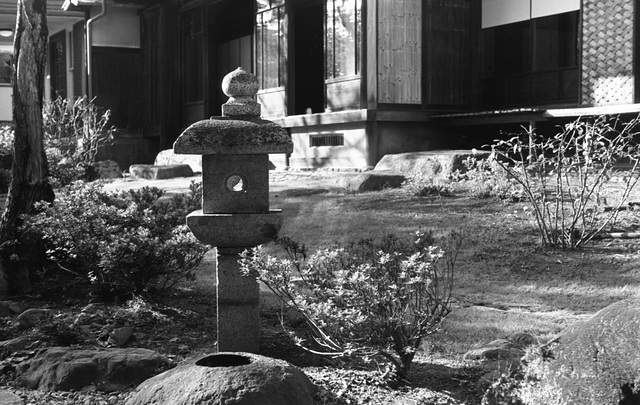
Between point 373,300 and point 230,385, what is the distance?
955mm

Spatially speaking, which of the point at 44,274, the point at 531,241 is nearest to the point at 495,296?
the point at 531,241

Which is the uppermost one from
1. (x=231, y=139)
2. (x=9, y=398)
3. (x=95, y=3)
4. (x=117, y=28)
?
(x=95, y=3)

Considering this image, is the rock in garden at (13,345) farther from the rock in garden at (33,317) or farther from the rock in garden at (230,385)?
the rock in garden at (230,385)

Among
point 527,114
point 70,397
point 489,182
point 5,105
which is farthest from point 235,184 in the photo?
point 5,105

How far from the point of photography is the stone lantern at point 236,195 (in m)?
5.28

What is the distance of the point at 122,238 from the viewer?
680 cm

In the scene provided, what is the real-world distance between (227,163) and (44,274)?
3.63m

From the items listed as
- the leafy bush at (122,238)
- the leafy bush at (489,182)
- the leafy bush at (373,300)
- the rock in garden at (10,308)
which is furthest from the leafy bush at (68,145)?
the leafy bush at (373,300)

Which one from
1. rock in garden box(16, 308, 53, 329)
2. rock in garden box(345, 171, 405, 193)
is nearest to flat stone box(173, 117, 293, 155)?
rock in garden box(16, 308, 53, 329)

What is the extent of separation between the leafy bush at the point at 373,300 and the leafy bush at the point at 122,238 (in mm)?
2146

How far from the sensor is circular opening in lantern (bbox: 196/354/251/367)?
14.8ft

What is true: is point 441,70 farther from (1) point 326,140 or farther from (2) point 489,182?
(2) point 489,182

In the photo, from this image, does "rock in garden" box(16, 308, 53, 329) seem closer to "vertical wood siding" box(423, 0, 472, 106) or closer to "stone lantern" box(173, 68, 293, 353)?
"stone lantern" box(173, 68, 293, 353)

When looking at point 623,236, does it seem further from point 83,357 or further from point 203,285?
point 83,357
